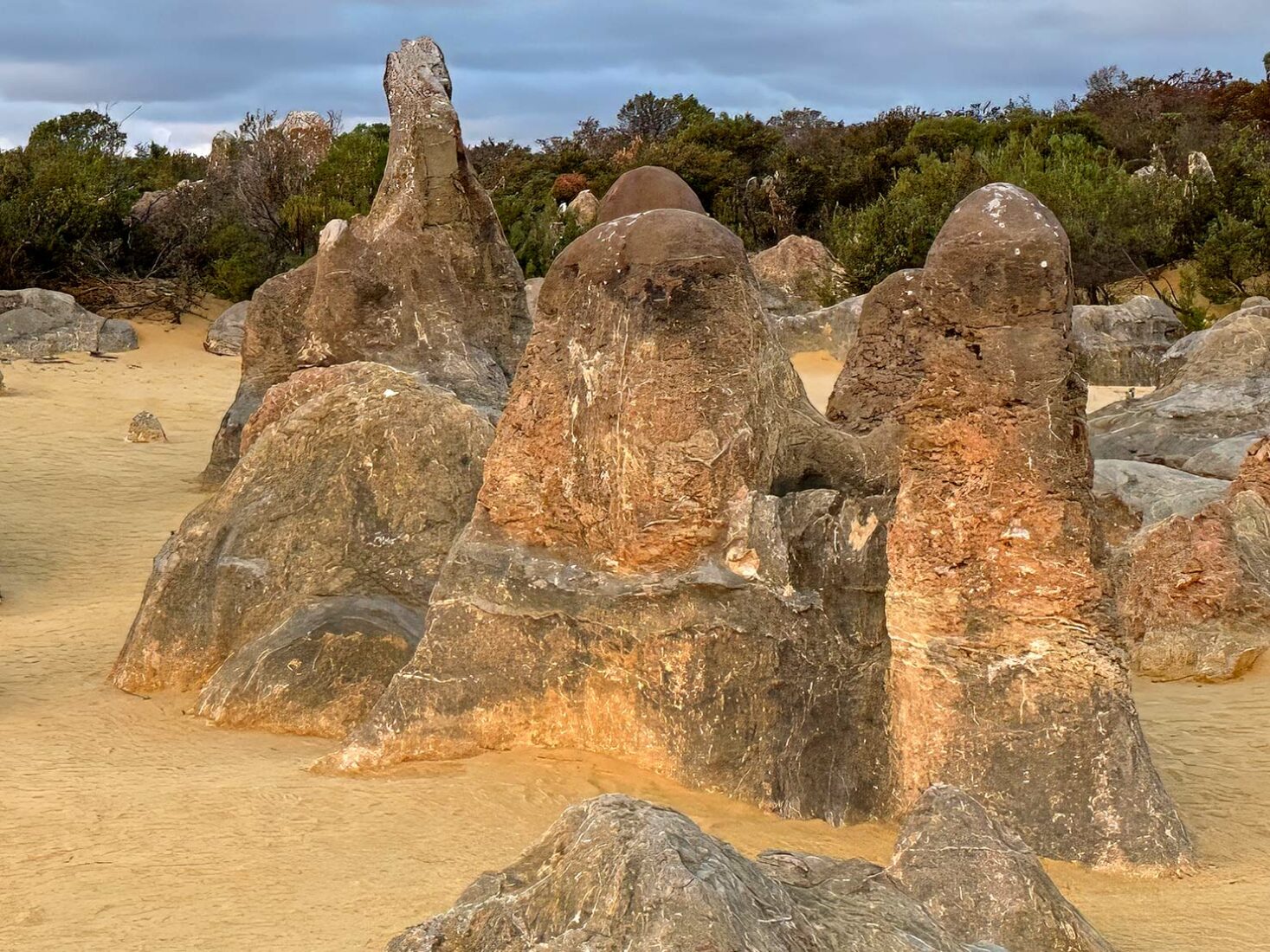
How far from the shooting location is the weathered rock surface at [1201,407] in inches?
498

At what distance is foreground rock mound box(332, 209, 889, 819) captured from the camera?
17.5 feet

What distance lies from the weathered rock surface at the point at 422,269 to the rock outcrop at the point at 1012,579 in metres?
5.32

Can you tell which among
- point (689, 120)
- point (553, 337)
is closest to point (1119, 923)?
point (553, 337)

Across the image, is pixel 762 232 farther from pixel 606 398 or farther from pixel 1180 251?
pixel 606 398

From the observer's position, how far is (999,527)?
17.1 feet

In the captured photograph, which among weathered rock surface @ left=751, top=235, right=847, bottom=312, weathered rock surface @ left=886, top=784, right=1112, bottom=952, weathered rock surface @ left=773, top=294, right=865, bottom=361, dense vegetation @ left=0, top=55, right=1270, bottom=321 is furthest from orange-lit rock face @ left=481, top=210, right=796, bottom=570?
weathered rock surface @ left=751, top=235, right=847, bottom=312

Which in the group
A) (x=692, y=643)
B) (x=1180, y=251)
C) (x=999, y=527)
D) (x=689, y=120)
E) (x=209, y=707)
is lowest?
(x=209, y=707)

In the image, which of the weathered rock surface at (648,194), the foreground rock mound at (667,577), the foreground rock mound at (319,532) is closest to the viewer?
the foreground rock mound at (667,577)

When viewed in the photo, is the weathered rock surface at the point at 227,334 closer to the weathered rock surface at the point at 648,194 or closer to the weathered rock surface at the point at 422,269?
the weathered rock surface at the point at 422,269

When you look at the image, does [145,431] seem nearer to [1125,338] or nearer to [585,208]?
[1125,338]

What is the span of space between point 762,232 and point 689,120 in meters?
12.4

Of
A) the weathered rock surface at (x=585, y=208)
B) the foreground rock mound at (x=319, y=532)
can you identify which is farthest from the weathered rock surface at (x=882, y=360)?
the weathered rock surface at (x=585, y=208)

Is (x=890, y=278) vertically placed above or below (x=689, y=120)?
below

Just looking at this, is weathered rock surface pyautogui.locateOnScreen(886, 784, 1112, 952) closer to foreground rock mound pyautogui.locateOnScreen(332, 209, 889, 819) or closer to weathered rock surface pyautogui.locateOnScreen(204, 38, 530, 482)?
foreground rock mound pyautogui.locateOnScreen(332, 209, 889, 819)
